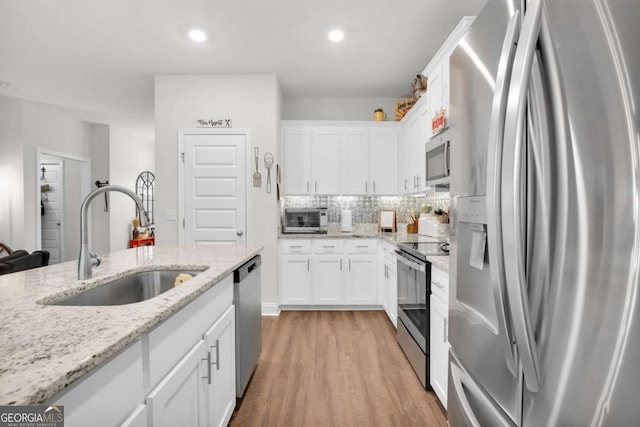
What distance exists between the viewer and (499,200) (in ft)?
2.49

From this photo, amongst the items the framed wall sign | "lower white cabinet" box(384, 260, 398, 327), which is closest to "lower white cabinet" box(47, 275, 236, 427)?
"lower white cabinet" box(384, 260, 398, 327)

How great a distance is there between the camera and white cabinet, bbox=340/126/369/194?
4.13 meters

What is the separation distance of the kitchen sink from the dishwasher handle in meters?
0.26

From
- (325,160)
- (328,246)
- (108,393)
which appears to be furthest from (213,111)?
(108,393)

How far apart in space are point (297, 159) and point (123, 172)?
4434 mm

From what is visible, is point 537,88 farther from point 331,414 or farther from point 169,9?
point 169,9

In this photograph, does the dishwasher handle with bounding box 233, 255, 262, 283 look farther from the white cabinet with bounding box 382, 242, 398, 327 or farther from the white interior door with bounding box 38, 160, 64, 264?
the white interior door with bounding box 38, 160, 64, 264

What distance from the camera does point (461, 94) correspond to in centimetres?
113

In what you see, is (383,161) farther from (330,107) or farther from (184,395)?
(184,395)

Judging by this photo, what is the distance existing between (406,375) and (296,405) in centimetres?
87

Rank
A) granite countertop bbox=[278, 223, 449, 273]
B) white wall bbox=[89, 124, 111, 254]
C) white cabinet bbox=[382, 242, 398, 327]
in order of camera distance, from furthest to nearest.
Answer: white wall bbox=[89, 124, 111, 254], white cabinet bbox=[382, 242, 398, 327], granite countertop bbox=[278, 223, 449, 273]

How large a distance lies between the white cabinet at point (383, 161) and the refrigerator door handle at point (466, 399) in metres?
3.09

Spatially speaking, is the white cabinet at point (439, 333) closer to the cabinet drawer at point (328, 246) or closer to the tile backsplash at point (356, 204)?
the cabinet drawer at point (328, 246)

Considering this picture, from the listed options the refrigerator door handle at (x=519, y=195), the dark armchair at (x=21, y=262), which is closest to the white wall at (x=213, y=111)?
the dark armchair at (x=21, y=262)
